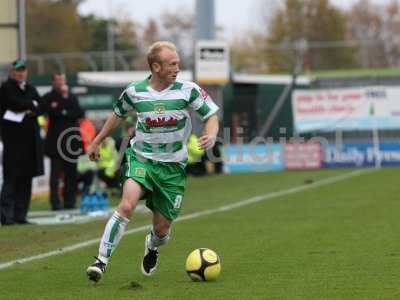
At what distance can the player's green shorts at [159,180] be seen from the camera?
8.61 meters

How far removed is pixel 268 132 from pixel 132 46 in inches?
1815

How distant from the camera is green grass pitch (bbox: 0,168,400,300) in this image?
801 centimetres

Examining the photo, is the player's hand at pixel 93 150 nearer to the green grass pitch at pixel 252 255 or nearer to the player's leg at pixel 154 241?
the player's leg at pixel 154 241

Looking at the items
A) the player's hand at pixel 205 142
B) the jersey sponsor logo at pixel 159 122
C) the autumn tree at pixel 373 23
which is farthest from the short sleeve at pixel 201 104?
the autumn tree at pixel 373 23

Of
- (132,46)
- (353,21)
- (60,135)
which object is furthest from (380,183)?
(353,21)

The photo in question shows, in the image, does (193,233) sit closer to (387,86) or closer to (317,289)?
(317,289)

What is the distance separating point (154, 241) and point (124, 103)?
1.14 meters

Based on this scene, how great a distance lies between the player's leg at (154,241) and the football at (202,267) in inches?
14.4

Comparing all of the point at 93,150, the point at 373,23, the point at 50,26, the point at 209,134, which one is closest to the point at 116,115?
the point at 93,150

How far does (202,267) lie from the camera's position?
8570 millimetres

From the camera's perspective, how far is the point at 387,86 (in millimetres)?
34438

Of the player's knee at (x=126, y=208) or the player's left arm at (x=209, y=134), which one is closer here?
the player's left arm at (x=209, y=134)

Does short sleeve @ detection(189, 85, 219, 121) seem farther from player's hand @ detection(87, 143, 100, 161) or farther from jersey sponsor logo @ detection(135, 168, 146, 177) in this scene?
player's hand @ detection(87, 143, 100, 161)

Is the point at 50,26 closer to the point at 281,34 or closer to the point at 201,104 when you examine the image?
the point at 281,34
